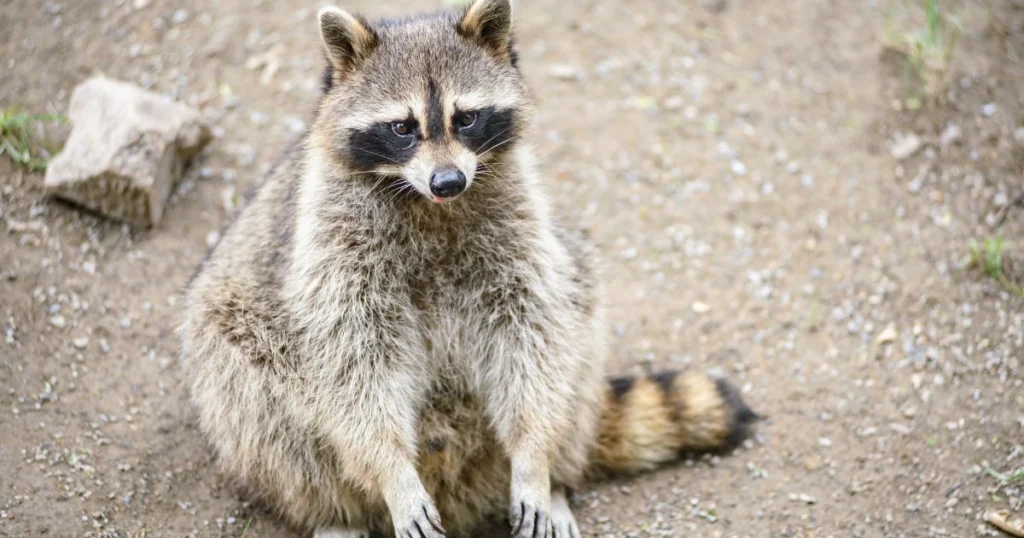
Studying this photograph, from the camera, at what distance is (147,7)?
223 inches

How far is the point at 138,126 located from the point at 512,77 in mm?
1984

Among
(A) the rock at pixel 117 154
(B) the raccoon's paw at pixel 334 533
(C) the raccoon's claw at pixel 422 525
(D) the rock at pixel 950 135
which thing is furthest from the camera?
(D) the rock at pixel 950 135

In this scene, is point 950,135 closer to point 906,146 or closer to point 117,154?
point 906,146

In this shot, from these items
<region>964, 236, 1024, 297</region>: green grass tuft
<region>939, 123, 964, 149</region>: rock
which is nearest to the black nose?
<region>964, 236, 1024, 297</region>: green grass tuft

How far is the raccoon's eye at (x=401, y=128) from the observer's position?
3367 mm

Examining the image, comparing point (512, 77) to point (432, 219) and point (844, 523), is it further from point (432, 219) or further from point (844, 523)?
point (844, 523)

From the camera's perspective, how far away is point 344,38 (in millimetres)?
3480

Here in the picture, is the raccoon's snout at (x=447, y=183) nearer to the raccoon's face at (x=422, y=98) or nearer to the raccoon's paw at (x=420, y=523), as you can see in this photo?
the raccoon's face at (x=422, y=98)

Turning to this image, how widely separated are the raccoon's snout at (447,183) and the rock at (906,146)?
3067 millimetres

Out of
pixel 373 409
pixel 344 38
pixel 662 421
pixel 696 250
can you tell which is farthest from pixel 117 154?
pixel 696 250

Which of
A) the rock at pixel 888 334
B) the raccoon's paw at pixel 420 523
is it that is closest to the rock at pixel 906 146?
the rock at pixel 888 334

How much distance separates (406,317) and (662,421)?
Result: 48.6 inches

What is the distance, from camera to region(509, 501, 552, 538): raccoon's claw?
354 cm

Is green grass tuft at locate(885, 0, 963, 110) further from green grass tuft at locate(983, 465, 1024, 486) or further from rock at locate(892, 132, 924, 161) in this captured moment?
green grass tuft at locate(983, 465, 1024, 486)
